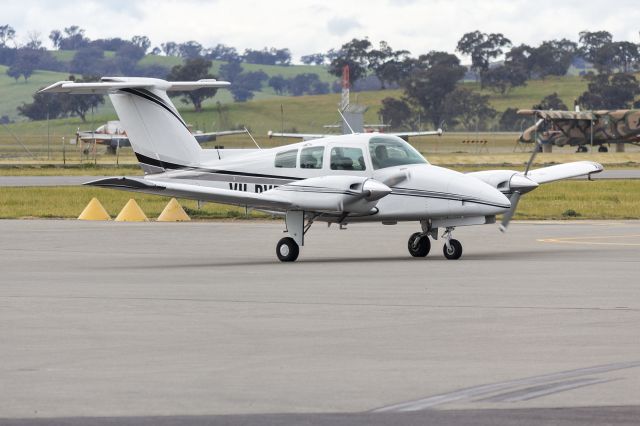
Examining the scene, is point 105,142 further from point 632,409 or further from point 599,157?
point 632,409

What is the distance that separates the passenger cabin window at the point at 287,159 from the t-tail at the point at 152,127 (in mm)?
2306

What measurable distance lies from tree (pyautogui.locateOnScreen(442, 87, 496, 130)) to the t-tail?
128822mm

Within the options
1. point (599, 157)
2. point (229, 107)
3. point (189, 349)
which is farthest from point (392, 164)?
point (229, 107)

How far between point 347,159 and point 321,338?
10.7 meters

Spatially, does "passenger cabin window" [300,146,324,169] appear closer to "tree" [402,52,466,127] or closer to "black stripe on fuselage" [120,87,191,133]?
"black stripe on fuselage" [120,87,191,133]

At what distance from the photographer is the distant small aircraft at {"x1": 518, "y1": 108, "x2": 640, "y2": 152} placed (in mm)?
87562

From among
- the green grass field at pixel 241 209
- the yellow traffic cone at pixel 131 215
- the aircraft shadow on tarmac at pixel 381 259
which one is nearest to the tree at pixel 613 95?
the green grass field at pixel 241 209

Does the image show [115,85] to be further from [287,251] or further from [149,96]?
[287,251]

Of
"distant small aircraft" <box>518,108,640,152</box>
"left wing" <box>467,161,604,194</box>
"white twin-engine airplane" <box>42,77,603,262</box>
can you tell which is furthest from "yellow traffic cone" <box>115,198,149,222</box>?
"distant small aircraft" <box>518,108,640,152</box>

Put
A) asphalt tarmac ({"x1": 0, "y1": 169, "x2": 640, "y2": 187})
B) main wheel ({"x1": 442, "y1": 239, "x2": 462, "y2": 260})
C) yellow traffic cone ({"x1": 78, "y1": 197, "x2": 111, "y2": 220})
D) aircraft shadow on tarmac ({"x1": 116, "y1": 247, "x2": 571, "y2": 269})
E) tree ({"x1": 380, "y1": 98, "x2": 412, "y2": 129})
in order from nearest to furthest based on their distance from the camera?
Result: aircraft shadow on tarmac ({"x1": 116, "y1": 247, "x2": 571, "y2": 269}), main wheel ({"x1": 442, "y1": 239, "x2": 462, "y2": 260}), yellow traffic cone ({"x1": 78, "y1": 197, "x2": 111, "y2": 220}), asphalt tarmac ({"x1": 0, "y1": 169, "x2": 640, "y2": 187}), tree ({"x1": 380, "y1": 98, "x2": 412, "y2": 129})

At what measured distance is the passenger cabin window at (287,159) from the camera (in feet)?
77.7

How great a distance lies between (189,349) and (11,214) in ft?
85.8

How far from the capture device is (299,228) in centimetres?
2272

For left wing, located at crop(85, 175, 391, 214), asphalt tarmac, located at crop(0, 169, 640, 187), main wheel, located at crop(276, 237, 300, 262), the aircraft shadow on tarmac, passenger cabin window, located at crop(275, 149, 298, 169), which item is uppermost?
passenger cabin window, located at crop(275, 149, 298, 169)
